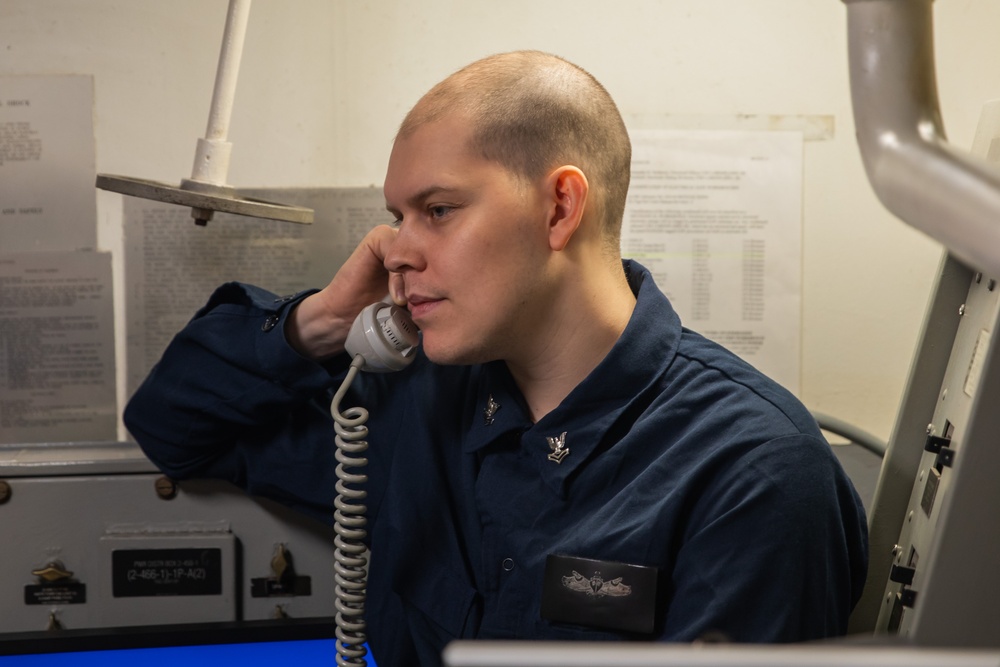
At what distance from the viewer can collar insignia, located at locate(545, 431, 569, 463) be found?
131 centimetres

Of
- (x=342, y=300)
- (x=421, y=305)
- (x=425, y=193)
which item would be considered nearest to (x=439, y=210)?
(x=425, y=193)

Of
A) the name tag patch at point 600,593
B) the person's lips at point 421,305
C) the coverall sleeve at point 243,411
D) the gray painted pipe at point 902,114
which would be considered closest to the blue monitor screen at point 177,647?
the coverall sleeve at point 243,411

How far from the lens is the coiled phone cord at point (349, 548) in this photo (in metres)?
1.40

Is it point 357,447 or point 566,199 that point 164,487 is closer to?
point 357,447

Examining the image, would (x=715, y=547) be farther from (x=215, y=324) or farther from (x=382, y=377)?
(x=215, y=324)

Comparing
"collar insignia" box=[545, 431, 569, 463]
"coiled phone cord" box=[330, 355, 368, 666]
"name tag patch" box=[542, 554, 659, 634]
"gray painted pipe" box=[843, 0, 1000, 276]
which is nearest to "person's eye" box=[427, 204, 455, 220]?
"coiled phone cord" box=[330, 355, 368, 666]

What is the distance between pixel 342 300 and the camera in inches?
59.2

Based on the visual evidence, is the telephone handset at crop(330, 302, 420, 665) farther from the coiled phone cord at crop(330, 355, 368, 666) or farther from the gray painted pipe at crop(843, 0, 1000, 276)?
the gray painted pipe at crop(843, 0, 1000, 276)

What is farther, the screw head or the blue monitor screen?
the screw head

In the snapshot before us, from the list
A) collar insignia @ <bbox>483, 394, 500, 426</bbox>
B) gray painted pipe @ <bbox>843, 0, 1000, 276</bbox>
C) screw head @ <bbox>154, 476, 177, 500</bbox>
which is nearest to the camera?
gray painted pipe @ <bbox>843, 0, 1000, 276</bbox>

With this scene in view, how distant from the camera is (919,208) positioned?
55 centimetres

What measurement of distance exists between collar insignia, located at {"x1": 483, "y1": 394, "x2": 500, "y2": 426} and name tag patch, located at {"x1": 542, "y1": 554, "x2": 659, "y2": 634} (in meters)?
0.26

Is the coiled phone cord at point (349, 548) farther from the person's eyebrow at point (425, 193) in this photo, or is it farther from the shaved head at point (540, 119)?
the shaved head at point (540, 119)

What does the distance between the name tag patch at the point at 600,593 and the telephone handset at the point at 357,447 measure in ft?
1.10
